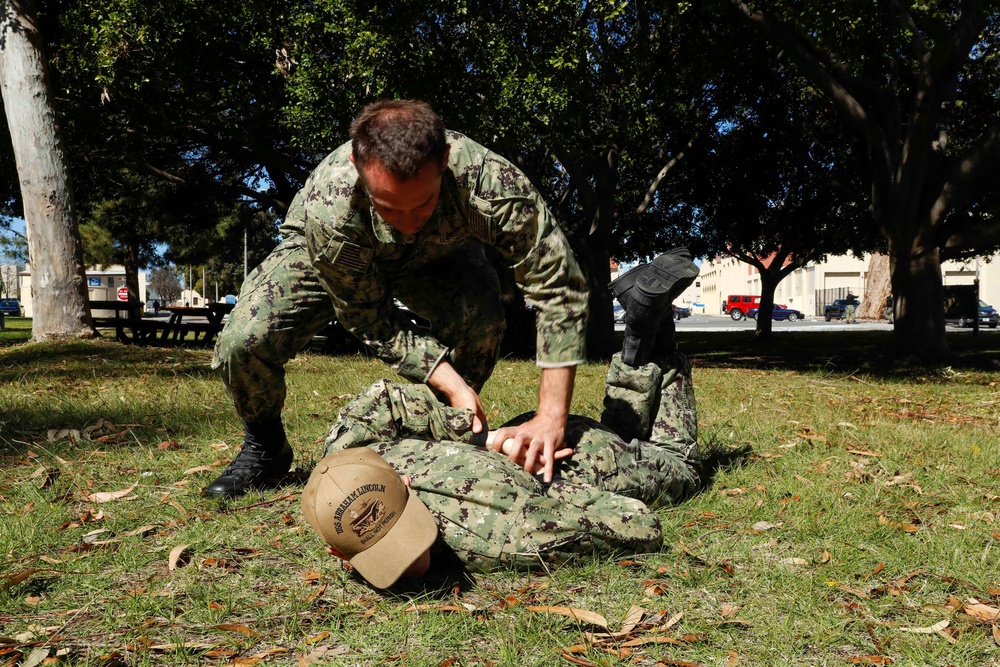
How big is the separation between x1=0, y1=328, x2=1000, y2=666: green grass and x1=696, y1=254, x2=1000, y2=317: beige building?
38.7 metres

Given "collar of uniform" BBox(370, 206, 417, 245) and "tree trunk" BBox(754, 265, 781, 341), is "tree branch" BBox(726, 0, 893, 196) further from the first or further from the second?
"tree trunk" BBox(754, 265, 781, 341)

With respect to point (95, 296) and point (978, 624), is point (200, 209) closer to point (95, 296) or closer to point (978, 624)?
point (978, 624)

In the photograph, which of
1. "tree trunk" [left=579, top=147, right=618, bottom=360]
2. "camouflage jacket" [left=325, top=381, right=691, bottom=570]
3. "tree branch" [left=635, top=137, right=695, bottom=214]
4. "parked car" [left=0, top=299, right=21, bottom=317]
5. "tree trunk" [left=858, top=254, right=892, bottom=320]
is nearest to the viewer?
"camouflage jacket" [left=325, top=381, right=691, bottom=570]

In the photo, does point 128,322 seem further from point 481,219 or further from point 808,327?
point 808,327

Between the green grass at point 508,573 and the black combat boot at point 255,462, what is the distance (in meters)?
0.12

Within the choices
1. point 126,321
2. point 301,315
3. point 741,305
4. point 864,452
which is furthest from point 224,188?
point 741,305

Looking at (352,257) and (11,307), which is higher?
(11,307)

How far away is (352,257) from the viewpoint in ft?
9.70

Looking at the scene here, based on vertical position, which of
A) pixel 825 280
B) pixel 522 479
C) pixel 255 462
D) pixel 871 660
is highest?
pixel 825 280

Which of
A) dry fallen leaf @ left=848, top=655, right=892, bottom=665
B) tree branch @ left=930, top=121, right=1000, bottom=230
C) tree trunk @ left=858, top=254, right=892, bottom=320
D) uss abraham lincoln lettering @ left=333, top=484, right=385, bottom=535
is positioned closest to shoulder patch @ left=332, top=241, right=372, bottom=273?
uss abraham lincoln lettering @ left=333, top=484, right=385, bottom=535

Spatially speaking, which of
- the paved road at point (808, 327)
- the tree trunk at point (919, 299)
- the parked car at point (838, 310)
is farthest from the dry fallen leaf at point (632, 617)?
the parked car at point (838, 310)

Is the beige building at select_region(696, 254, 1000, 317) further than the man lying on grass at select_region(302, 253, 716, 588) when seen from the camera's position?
Yes

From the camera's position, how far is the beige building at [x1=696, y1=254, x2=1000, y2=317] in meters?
50.4

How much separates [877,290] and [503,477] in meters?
45.1
